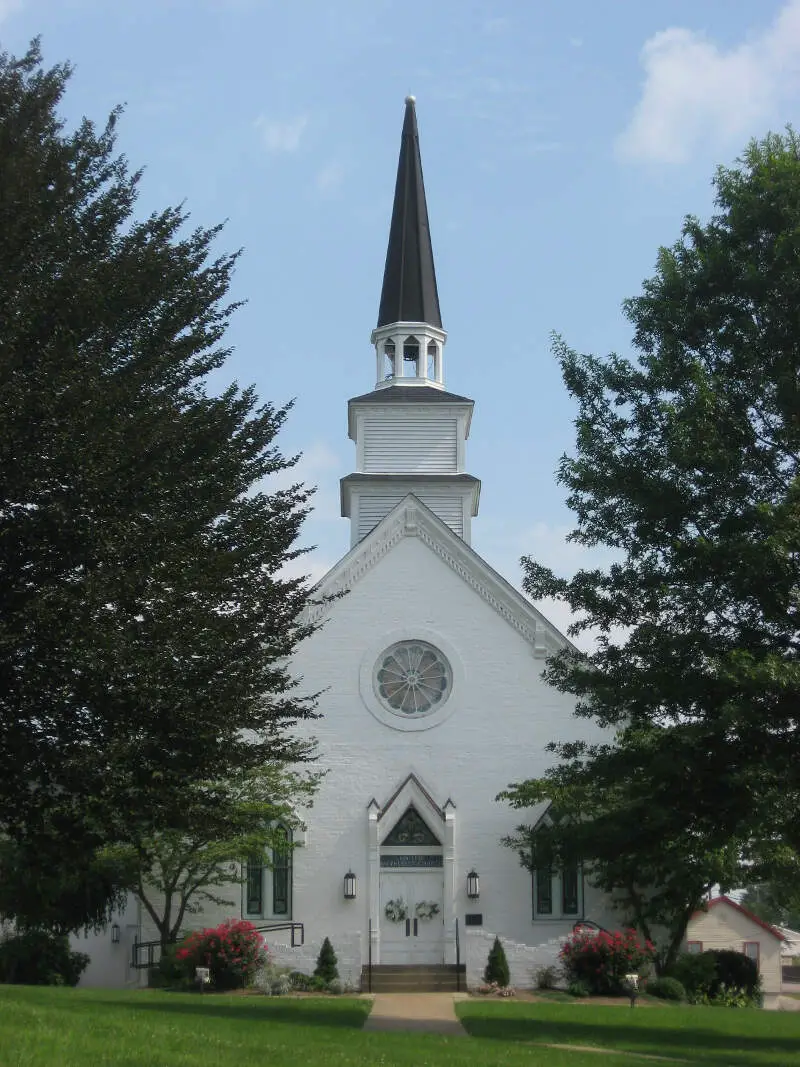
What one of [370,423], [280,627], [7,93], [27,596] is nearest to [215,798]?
[280,627]

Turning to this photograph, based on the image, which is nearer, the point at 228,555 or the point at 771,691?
the point at 771,691

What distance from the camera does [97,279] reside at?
1727 centimetres

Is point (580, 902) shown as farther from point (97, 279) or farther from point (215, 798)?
point (97, 279)

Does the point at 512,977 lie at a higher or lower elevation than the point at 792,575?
lower

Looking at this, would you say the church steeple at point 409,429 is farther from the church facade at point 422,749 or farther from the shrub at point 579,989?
the shrub at point 579,989

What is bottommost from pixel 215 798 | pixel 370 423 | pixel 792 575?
pixel 215 798

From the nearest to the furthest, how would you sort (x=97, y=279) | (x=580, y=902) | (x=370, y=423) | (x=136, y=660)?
(x=136, y=660)
(x=97, y=279)
(x=580, y=902)
(x=370, y=423)

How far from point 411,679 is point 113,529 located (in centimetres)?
1928

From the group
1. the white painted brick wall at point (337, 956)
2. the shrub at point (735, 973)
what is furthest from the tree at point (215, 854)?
the shrub at point (735, 973)

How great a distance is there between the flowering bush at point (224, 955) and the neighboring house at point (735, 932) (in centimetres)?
2425

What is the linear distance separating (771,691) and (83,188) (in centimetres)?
1160

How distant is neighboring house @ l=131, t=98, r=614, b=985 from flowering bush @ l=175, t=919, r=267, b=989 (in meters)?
3.72

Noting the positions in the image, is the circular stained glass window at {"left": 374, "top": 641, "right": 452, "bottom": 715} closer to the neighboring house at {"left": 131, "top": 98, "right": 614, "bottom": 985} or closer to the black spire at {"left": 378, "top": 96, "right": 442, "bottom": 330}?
the neighboring house at {"left": 131, "top": 98, "right": 614, "bottom": 985}

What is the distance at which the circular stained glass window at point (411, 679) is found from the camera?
3466 centimetres
